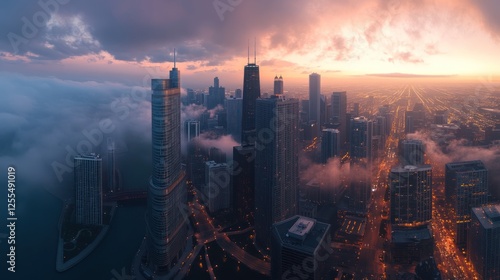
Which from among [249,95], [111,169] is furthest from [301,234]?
[111,169]

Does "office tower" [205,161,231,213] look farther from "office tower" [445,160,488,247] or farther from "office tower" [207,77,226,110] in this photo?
"office tower" [207,77,226,110]

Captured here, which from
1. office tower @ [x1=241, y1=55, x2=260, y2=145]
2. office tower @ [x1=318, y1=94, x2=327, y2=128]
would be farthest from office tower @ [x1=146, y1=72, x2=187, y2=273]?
office tower @ [x1=318, y1=94, x2=327, y2=128]

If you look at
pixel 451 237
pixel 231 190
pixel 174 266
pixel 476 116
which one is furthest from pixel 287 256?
pixel 476 116

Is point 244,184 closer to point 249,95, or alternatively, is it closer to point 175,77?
point 249,95

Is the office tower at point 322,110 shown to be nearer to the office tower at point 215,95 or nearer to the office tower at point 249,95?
the office tower at point 215,95

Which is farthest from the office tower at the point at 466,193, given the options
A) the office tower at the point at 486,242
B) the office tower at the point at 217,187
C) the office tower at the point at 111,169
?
the office tower at the point at 111,169

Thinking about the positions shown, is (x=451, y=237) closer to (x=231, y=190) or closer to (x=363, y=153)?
(x=363, y=153)

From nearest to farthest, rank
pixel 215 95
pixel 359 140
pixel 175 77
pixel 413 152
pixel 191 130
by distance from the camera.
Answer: pixel 175 77 → pixel 359 140 → pixel 413 152 → pixel 191 130 → pixel 215 95
